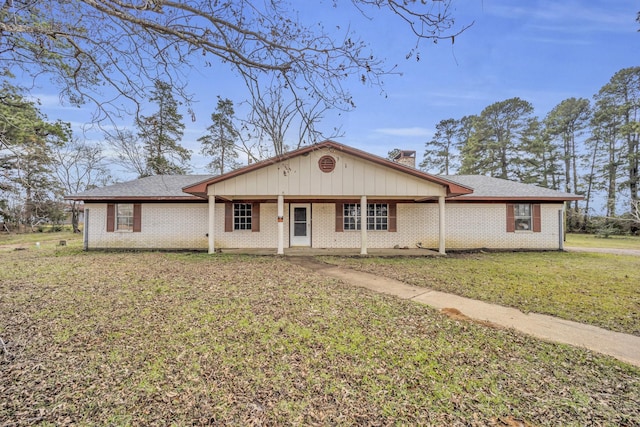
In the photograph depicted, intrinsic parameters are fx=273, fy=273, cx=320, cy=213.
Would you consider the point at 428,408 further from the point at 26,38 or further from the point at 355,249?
the point at 355,249

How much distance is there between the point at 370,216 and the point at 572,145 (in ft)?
97.8

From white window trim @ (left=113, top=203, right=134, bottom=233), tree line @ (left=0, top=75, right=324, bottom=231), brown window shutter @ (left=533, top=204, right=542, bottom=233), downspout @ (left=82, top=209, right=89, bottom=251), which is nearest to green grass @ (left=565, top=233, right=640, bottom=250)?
brown window shutter @ (left=533, top=204, right=542, bottom=233)

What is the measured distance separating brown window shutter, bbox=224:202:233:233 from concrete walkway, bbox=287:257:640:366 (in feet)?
24.3

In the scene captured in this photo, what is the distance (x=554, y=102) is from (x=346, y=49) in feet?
124

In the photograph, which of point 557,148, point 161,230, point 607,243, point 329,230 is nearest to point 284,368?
point 329,230

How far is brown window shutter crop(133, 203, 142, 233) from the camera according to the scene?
12188 millimetres

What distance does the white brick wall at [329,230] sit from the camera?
1223 cm

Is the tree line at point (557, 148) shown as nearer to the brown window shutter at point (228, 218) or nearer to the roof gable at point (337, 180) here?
the roof gable at point (337, 180)

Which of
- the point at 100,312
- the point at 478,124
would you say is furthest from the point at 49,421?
the point at 478,124

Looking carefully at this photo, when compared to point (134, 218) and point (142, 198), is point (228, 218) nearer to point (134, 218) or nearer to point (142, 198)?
point (142, 198)

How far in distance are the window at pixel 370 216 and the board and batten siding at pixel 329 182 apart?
1871 mm

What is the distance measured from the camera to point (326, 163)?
10586 millimetres

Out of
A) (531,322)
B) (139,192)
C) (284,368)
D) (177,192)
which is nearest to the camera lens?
(284,368)

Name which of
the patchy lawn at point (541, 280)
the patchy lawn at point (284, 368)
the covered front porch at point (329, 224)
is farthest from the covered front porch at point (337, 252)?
the patchy lawn at point (284, 368)
